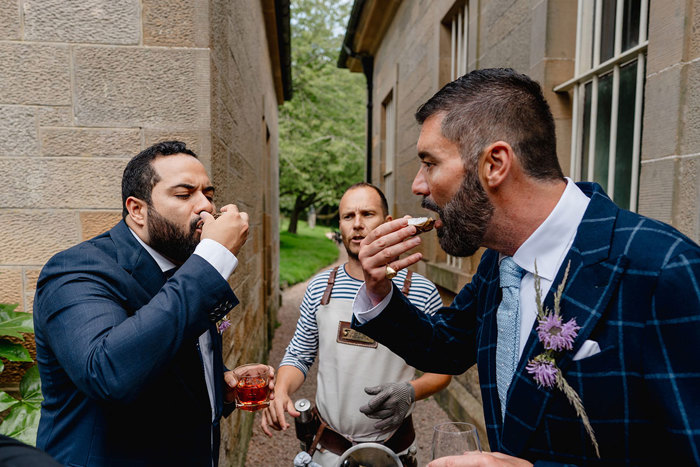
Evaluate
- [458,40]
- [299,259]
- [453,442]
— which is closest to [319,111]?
[299,259]

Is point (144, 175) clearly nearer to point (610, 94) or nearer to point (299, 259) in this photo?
point (610, 94)

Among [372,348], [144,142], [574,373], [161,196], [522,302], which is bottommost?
[372,348]

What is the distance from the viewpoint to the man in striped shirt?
2.52 m

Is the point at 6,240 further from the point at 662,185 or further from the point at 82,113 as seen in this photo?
the point at 662,185

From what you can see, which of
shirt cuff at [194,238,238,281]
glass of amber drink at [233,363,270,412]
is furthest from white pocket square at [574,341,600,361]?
glass of amber drink at [233,363,270,412]

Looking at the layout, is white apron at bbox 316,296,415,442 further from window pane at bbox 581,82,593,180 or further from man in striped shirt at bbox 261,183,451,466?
window pane at bbox 581,82,593,180

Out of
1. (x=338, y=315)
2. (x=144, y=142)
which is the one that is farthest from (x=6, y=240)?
(x=338, y=315)

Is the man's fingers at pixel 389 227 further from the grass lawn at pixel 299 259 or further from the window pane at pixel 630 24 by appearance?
the grass lawn at pixel 299 259

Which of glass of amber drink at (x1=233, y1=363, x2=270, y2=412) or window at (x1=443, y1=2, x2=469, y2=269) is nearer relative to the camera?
glass of amber drink at (x1=233, y1=363, x2=270, y2=412)

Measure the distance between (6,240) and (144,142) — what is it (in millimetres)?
894

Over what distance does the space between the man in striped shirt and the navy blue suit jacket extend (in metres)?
0.69

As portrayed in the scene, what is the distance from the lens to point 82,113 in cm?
255

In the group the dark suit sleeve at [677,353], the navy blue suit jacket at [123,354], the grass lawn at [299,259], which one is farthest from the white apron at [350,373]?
the grass lawn at [299,259]

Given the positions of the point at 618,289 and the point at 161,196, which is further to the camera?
the point at 161,196
